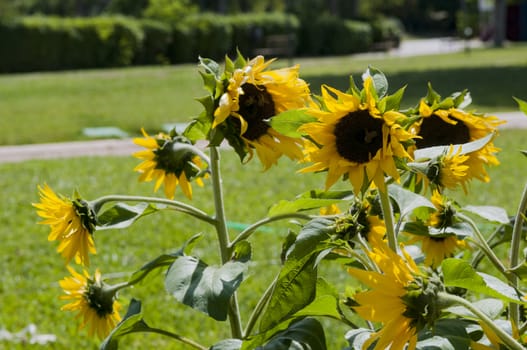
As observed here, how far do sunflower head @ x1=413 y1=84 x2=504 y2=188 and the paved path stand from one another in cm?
714

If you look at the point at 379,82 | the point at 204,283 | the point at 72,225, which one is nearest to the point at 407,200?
the point at 379,82

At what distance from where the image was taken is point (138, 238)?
5.24 meters

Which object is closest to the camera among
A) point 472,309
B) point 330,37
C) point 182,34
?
point 472,309

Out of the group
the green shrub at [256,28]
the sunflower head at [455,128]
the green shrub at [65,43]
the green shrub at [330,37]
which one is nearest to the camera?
the sunflower head at [455,128]

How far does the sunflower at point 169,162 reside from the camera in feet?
5.53

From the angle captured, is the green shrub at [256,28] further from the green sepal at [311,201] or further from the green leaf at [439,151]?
the green leaf at [439,151]

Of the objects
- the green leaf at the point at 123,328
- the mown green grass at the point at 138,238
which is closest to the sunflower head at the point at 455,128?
the green leaf at the point at 123,328

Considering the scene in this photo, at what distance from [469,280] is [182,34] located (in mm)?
25574

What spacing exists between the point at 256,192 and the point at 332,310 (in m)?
5.13

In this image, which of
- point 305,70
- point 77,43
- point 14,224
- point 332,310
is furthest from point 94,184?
point 77,43

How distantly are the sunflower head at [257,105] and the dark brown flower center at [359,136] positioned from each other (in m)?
0.23

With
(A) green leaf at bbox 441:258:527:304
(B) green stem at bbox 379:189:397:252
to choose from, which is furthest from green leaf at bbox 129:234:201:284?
(A) green leaf at bbox 441:258:527:304

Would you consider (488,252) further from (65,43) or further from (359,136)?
(65,43)

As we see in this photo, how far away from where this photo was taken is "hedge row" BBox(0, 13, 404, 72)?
24.2 m
